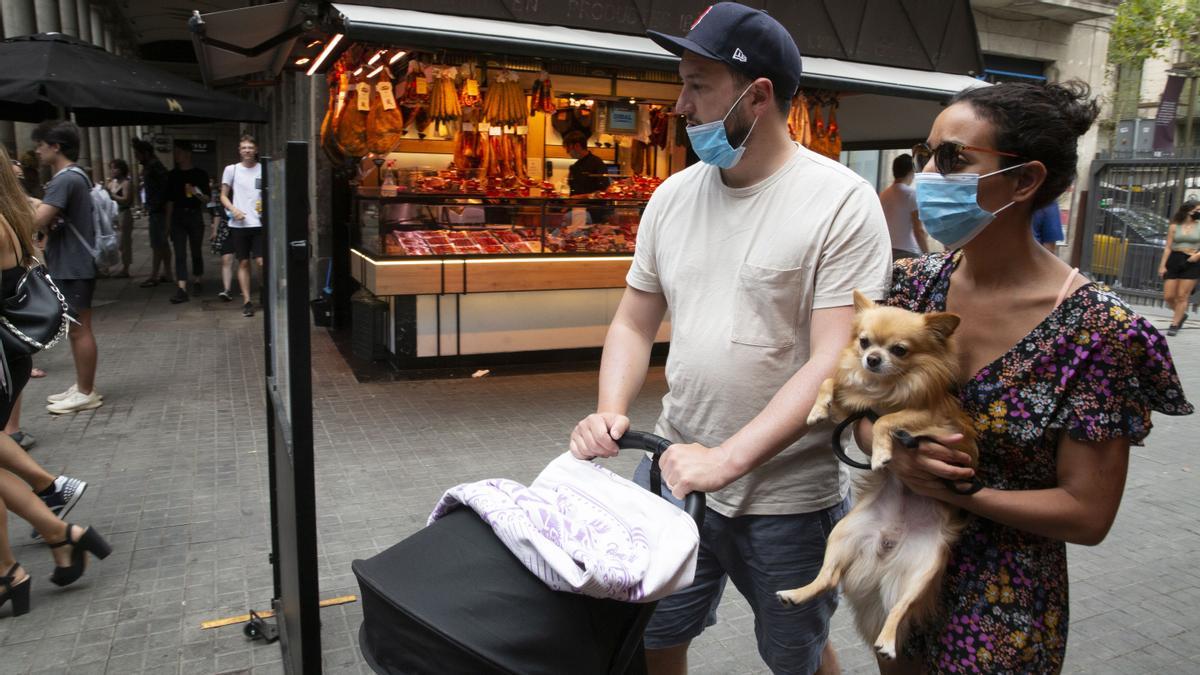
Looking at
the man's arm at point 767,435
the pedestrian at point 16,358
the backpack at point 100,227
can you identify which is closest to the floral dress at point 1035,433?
the man's arm at point 767,435

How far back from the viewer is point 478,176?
9.66m

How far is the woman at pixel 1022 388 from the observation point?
5.20ft

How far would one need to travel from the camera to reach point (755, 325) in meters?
2.16

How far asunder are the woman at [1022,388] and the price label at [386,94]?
23.4ft

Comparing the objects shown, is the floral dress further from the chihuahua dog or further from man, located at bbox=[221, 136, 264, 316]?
man, located at bbox=[221, 136, 264, 316]

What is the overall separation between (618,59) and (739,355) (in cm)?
509

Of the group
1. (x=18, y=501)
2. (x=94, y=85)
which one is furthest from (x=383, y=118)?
(x=18, y=501)

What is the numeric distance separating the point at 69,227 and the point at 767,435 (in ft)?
22.2

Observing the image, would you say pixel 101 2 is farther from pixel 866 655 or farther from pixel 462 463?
pixel 866 655

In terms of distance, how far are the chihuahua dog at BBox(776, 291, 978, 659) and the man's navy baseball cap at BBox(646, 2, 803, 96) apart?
668 millimetres

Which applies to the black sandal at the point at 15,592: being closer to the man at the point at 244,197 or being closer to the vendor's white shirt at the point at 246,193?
the man at the point at 244,197

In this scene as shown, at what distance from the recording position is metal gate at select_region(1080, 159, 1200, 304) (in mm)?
16594

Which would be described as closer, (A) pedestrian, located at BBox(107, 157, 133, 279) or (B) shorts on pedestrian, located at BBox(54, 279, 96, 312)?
(B) shorts on pedestrian, located at BBox(54, 279, 96, 312)

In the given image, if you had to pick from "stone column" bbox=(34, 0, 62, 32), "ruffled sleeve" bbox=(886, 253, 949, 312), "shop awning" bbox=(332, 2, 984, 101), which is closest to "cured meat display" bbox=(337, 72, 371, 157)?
"shop awning" bbox=(332, 2, 984, 101)
